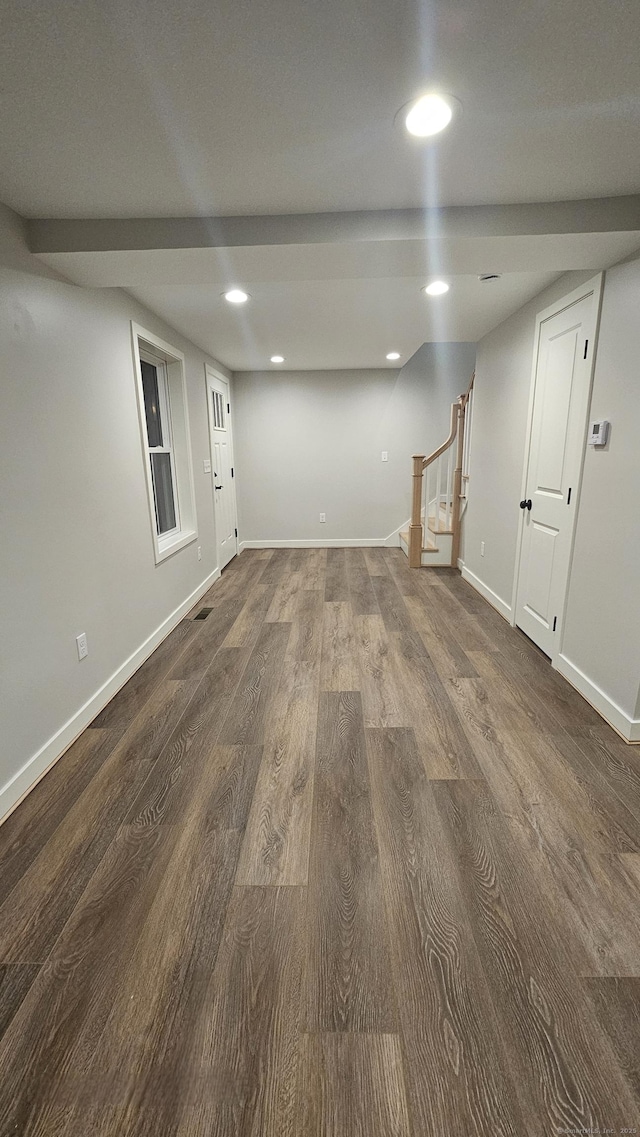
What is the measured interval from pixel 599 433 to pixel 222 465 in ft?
12.8

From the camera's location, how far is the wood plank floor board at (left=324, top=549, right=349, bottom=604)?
4168mm

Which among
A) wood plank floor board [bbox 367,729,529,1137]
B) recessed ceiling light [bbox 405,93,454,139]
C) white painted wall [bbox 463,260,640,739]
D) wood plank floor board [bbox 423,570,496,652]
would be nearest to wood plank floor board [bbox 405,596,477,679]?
wood plank floor board [bbox 423,570,496,652]

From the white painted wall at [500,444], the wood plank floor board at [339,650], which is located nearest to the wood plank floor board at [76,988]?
the wood plank floor board at [339,650]

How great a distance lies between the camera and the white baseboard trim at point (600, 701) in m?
2.09

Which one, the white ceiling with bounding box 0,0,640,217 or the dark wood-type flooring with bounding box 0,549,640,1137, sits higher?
the white ceiling with bounding box 0,0,640,217

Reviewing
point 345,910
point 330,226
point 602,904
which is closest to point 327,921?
point 345,910

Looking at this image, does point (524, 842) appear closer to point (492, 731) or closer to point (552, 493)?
point (492, 731)

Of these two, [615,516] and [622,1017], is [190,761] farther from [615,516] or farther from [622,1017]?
[615,516]

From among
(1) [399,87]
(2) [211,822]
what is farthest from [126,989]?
(1) [399,87]

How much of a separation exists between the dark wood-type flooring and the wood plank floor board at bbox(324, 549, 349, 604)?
169cm

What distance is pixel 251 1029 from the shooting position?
3.53ft

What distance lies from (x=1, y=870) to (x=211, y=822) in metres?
0.67

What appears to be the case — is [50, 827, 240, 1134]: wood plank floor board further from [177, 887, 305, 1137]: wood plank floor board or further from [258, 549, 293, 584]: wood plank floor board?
[258, 549, 293, 584]: wood plank floor board

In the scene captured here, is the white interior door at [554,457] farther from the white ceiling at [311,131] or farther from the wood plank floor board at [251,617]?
the wood plank floor board at [251,617]
